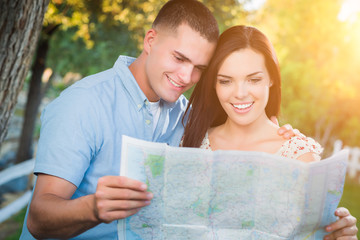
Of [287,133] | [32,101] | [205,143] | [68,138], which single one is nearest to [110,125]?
[68,138]

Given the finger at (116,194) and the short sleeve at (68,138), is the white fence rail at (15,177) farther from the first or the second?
the finger at (116,194)

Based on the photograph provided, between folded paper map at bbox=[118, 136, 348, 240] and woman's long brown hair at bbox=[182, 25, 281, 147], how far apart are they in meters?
1.01

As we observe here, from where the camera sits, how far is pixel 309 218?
1614 millimetres

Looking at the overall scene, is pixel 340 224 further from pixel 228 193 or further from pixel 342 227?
pixel 228 193

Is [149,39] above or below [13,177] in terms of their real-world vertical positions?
above

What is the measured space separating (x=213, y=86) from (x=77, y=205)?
1.31m

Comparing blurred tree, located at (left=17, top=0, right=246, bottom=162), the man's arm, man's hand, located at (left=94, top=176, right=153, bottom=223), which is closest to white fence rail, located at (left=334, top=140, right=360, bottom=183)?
blurred tree, located at (left=17, top=0, right=246, bottom=162)

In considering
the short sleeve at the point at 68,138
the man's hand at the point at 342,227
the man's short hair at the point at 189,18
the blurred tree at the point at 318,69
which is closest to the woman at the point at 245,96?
the man's short hair at the point at 189,18

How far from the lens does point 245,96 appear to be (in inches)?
92.4

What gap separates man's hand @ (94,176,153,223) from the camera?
151cm

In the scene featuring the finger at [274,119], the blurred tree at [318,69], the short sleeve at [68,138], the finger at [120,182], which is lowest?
the finger at [120,182]

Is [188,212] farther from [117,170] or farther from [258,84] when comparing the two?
[258,84]

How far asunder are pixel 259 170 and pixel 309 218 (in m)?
0.28

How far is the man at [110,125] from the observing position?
162cm
